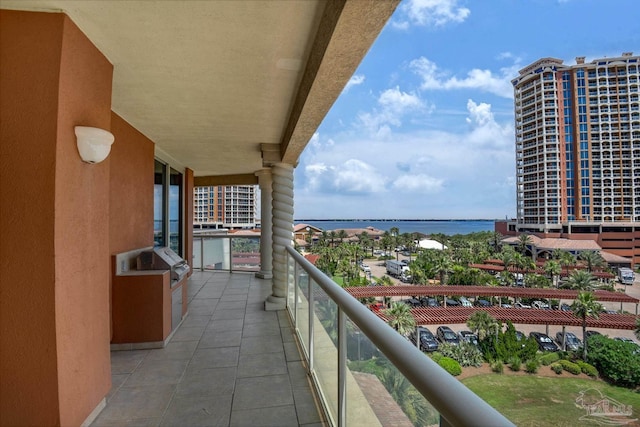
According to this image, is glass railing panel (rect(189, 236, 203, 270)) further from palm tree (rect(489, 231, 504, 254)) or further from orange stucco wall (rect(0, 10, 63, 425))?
palm tree (rect(489, 231, 504, 254))

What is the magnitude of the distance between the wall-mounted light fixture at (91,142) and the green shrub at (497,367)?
24568 mm

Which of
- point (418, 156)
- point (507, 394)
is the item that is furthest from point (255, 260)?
point (418, 156)

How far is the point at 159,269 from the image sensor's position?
3.98 meters

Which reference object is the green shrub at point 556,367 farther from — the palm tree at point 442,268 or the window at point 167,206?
the window at point 167,206

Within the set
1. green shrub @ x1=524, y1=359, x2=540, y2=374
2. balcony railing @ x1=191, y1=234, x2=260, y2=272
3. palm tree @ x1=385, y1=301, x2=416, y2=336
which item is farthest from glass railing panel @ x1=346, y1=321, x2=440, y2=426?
green shrub @ x1=524, y1=359, x2=540, y2=374

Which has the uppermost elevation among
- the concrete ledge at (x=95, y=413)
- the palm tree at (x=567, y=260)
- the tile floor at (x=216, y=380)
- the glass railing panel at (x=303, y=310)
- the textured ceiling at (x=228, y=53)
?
the textured ceiling at (x=228, y=53)

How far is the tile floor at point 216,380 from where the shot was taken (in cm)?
241

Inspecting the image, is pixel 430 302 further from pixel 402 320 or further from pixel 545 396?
pixel 402 320

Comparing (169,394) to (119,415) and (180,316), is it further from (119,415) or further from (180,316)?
(180,316)

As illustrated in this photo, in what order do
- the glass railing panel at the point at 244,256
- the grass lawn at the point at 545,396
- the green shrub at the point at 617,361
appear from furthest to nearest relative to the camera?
the grass lawn at the point at 545,396
the green shrub at the point at 617,361
the glass railing panel at the point at 244,256

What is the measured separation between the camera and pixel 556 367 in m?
20.2

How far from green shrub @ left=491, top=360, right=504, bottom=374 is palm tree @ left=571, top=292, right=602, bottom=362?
4.51 metres

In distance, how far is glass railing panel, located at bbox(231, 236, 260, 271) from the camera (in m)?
9.12

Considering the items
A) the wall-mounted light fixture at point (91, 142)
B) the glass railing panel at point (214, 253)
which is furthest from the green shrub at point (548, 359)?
the wall-mounted light fixture at point (91, 142)
